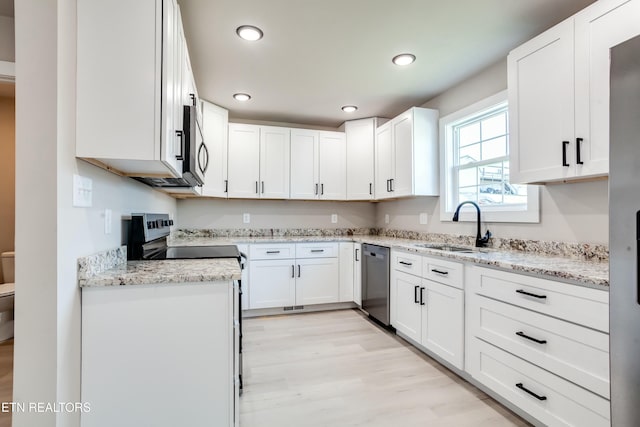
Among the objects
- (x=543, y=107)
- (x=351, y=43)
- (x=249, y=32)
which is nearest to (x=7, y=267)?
(x=249, y=32)

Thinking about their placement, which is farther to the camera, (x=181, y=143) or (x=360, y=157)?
(x=360, y=157)

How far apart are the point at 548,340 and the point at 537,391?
284 mm

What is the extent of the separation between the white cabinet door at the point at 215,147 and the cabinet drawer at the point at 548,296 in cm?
271

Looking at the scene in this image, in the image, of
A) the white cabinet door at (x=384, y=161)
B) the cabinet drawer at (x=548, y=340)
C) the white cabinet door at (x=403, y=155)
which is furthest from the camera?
the white cabinet door at (x=384, y=161)

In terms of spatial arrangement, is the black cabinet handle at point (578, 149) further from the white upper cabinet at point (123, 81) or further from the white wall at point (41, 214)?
the white wall at point (41, 214)

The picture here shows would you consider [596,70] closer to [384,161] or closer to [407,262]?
[407,262]

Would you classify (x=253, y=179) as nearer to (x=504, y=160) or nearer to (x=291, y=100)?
(x=291, y=100)

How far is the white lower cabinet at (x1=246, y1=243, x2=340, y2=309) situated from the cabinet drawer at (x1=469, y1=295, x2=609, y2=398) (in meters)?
1.90

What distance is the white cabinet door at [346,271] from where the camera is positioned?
3.67 metres

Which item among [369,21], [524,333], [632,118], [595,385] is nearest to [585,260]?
[524,333]

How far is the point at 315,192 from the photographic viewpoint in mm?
3891

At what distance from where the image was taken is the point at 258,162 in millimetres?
3678

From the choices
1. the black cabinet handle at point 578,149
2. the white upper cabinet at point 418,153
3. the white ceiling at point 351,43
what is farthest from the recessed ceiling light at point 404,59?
the black cabinet handle at point 578,149

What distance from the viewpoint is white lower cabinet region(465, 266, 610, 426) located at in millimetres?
1312
